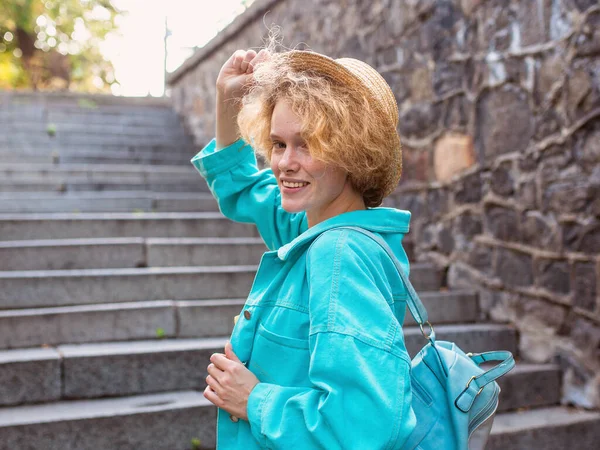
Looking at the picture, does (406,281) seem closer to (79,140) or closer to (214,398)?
(214,398)

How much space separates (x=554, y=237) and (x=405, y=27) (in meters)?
2.12

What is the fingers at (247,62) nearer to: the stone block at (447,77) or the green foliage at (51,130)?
the stone block at (447,77)

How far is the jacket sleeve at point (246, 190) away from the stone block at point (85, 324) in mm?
2146

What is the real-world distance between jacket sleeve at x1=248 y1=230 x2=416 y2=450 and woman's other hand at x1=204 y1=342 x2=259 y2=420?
0.04 meters

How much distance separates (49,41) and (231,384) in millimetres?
16644

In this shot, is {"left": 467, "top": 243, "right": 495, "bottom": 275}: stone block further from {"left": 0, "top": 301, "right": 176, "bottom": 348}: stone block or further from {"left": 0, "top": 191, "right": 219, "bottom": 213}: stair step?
{"left": 0, "top": 191, "right": 219, "bottom": 213}: stair step

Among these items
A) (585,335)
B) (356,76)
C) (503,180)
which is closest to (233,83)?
(356,76)

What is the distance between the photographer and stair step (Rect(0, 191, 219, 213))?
18.5 feet

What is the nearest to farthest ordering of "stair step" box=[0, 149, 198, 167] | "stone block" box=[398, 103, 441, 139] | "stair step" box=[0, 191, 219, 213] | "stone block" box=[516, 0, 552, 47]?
"stone block" box=[516, 0, 552, 47], "stone block" box=[398, 103, 441, 139], "stair step" box=[0, 191, 219, 213], "stair step" box=[0, 149, 198, 167]

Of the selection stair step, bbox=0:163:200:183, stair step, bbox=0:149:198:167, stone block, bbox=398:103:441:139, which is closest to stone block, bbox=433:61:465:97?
stone block, bbox=398:103:441:139

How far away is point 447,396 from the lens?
4.53 ft

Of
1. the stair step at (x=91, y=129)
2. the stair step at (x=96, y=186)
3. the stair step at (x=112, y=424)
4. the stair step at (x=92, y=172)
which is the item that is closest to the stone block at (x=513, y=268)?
the stair step at (x=112, y=424)

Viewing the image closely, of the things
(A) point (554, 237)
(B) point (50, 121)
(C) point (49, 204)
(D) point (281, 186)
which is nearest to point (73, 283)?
(C) point (49, 204)

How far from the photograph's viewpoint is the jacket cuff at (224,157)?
5.98ft
